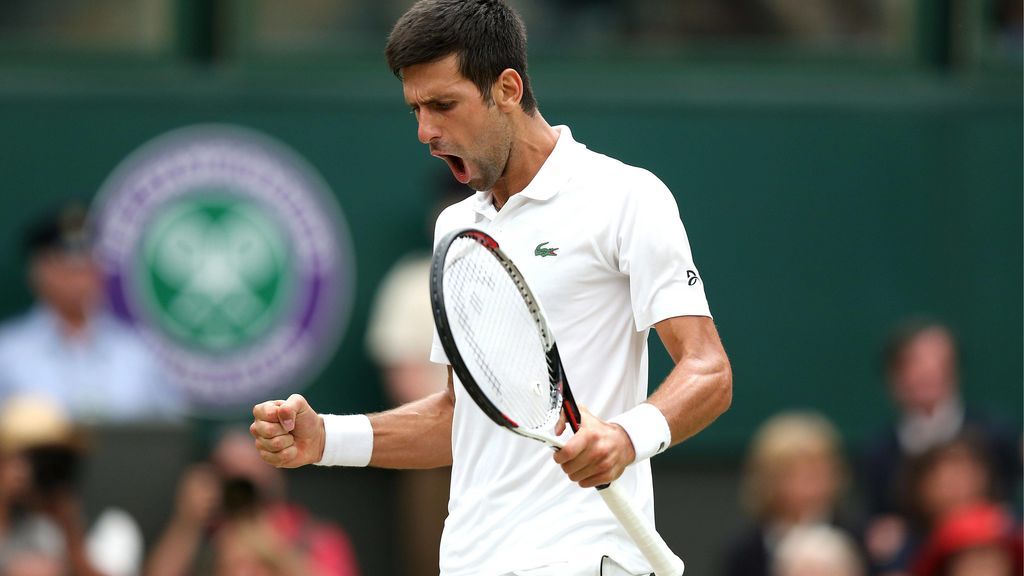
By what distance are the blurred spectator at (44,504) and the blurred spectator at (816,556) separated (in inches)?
94.6

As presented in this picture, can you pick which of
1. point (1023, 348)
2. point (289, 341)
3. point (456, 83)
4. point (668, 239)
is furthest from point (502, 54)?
point (1023, 348)

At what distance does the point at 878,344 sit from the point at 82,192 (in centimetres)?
355

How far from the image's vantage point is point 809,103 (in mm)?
8523

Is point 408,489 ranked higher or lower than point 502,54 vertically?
lower

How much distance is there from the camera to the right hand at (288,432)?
3773 millimetres

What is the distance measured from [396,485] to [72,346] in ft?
4.89

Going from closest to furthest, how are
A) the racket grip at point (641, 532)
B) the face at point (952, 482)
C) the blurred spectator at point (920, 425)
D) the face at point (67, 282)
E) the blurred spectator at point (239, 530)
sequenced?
the racket grip at point (641, 532)
the blurred spectator at point (239, 530)
the face at point (952, 482)
the blurred spectator at point (920, 425)
the face at point (67, 282)

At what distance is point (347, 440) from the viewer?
3.98 meters

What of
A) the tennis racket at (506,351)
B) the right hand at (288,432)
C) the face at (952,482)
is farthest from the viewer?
the face at (952,482)

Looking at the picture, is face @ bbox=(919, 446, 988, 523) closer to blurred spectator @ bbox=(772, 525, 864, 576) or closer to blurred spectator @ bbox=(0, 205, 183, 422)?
blurred spectator @ bbox=(772, 525, 864, 576)

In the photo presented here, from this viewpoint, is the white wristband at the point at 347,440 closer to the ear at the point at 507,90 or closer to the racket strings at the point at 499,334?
the racket strings at the point at 499,334

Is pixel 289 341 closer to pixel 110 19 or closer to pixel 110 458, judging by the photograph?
pixel 110 458

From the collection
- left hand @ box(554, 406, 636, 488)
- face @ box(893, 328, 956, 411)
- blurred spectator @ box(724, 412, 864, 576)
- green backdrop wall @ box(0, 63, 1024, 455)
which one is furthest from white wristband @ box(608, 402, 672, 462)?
green backdrop wall @ box(0, 63, 1024, 455)

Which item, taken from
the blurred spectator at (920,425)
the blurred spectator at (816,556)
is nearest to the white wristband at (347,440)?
the blurred spectator at (816,556)
